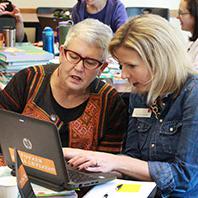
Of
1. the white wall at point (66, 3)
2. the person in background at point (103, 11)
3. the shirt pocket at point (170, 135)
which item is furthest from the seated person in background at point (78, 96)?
the white wall at point (66, 3)

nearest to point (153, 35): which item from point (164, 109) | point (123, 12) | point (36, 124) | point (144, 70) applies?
point (144, 70)

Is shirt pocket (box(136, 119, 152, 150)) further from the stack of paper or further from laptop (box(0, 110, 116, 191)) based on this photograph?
the stack of paper

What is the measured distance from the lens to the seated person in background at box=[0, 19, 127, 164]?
182 cm

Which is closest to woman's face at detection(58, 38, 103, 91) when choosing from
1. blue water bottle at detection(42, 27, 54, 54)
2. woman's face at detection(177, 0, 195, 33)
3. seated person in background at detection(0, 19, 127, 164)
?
seated person in background at detection(0, 19, 127, 164)

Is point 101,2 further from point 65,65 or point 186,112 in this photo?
point 186,112

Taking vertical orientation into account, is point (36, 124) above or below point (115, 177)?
above

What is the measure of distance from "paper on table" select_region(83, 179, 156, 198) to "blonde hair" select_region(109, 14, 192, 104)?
1.24 feet

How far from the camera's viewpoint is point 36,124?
4.39 ft

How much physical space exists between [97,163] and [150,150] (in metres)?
0.27

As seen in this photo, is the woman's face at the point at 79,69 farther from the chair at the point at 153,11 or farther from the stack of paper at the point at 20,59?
the chair at the point at 153,11

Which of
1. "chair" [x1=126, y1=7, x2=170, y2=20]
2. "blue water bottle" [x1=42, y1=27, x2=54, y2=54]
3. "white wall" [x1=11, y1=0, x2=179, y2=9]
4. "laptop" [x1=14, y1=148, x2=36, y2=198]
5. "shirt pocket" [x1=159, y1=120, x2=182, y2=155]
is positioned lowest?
"white wall" [x1=11, y1=0, x2=179, y2=9]

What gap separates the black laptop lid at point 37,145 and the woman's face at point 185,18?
225cm

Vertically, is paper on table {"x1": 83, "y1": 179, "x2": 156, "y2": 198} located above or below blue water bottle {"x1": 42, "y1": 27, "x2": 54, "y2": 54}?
above

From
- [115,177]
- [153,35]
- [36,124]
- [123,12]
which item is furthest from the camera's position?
[123,12]
